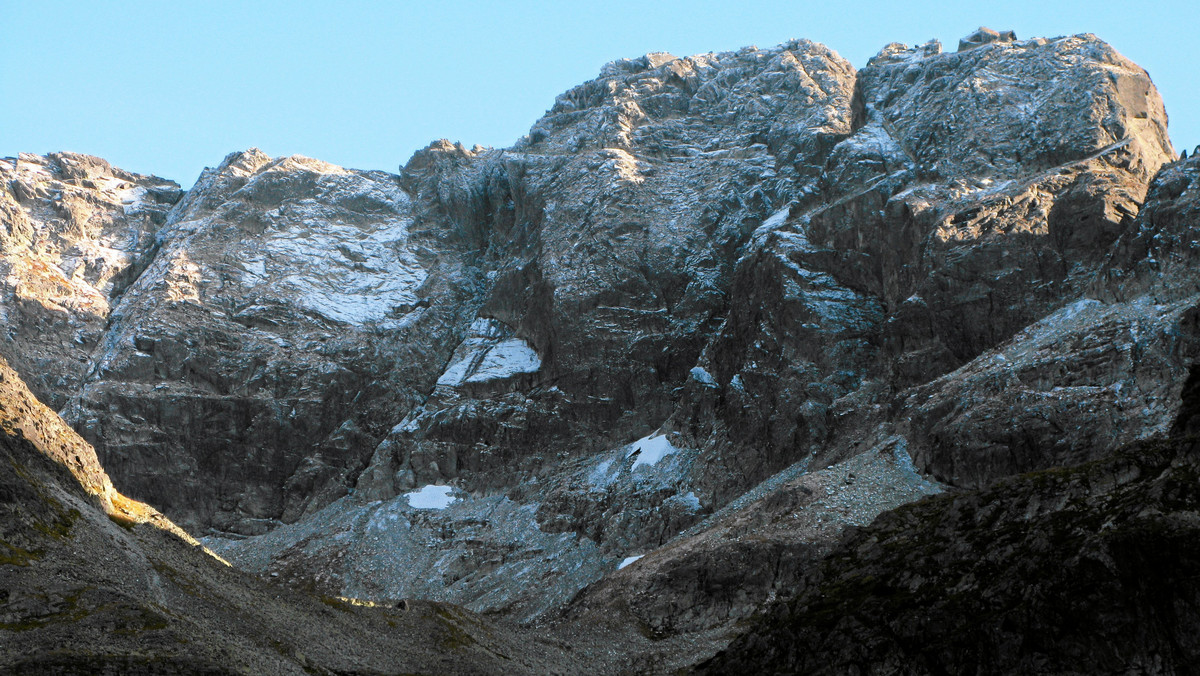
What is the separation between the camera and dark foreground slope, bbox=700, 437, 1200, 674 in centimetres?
6675

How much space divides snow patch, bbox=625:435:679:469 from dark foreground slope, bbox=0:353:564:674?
58.9m

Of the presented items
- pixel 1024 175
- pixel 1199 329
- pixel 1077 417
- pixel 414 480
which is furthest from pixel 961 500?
pixel 414 480

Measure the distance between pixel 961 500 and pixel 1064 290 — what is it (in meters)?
70.6

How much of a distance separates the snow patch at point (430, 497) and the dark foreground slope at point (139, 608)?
66428mm

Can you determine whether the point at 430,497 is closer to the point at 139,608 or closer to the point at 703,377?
the point at 703,377

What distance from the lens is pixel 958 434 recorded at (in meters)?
131

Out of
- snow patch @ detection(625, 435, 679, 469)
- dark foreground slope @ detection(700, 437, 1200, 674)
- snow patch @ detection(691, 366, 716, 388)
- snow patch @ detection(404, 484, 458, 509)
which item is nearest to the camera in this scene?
dark foreground slope @ detection(700, 437, 1200, 674)

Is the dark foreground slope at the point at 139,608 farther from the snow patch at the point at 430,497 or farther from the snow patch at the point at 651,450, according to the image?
the snow patch at the point at 430,497

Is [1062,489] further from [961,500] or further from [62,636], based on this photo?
[62,636]

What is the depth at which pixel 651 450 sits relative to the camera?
7096 inches

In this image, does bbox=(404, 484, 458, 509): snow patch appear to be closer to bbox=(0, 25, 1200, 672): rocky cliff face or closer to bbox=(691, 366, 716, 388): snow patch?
bbox=(0, 25, 1200, 672): rocky cliff face

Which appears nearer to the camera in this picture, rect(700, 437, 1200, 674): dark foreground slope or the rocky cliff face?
rect(700, 437, 1200, 674): dark foreground slope

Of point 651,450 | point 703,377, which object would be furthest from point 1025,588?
point 651,450

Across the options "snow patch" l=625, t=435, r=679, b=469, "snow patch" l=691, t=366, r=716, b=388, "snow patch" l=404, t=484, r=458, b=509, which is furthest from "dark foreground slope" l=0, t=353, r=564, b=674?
"snow patch" l=691, t=366, r=716, b=388
